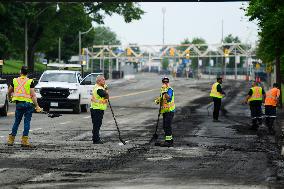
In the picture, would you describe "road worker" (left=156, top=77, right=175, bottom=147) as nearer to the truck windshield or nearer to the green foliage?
the green foliage

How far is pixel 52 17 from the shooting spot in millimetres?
72688

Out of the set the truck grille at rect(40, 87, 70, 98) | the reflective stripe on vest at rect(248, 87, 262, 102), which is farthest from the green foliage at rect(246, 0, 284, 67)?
the truck grille at rect(40, 87, 70, 98)

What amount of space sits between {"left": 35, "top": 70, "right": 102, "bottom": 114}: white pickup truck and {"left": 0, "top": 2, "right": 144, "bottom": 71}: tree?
31110 mm

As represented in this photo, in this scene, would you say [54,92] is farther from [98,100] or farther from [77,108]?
[98,100]

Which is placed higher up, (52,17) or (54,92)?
(52,17)

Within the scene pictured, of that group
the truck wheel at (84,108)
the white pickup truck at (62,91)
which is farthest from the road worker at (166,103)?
the truck wheel at (84,108)

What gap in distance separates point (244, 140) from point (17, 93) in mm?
6521

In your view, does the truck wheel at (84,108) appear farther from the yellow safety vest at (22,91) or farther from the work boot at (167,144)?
the yellow safety vest at (22,91)

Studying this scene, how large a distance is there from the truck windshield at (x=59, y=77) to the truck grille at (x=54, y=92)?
1.01 metres

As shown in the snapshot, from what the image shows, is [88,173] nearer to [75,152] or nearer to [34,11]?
[75,152]

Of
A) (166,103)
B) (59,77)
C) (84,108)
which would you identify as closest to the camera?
(166,103)

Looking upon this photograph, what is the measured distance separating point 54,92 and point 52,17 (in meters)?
38.8

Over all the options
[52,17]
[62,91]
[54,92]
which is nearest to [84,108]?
[62,91]

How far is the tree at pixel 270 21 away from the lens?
33875 mm
